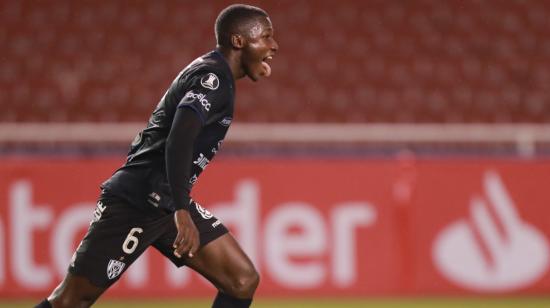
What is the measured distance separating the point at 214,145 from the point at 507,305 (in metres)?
3.67

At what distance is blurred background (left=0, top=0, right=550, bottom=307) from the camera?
7652 millimetres

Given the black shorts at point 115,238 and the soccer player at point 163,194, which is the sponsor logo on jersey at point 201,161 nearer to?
the soccer player at point 163,194

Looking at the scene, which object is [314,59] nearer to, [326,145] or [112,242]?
[326,145]

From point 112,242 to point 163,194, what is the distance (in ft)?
1.01

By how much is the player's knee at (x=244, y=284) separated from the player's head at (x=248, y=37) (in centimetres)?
92

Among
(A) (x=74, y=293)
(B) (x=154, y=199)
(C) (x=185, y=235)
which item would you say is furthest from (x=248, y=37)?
(A) (x=74, y=293)

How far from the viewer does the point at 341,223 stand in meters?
7.79

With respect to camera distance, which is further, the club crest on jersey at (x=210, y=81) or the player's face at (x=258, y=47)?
the player's face at (x=258, y=47)

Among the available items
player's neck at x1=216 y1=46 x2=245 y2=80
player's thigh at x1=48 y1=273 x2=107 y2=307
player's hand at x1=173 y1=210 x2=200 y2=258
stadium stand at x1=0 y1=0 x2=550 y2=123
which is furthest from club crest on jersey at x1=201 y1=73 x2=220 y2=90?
stadium stand at x1=0 y1=0 x2=550 y2=123

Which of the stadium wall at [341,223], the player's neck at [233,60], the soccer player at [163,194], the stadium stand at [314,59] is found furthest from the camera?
the stadium stand at [314,59]

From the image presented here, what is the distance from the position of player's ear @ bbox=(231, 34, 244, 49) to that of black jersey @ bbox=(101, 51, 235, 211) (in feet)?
0.27

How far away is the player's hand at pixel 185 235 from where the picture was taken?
13.2 ft

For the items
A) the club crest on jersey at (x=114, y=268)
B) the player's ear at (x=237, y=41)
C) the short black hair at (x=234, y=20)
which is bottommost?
the club crest on jersey at (x=114, y=268)

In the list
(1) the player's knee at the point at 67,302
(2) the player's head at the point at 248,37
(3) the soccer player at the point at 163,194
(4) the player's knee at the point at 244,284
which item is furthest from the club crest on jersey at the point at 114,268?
(2) the player's head at the point at 248,37
